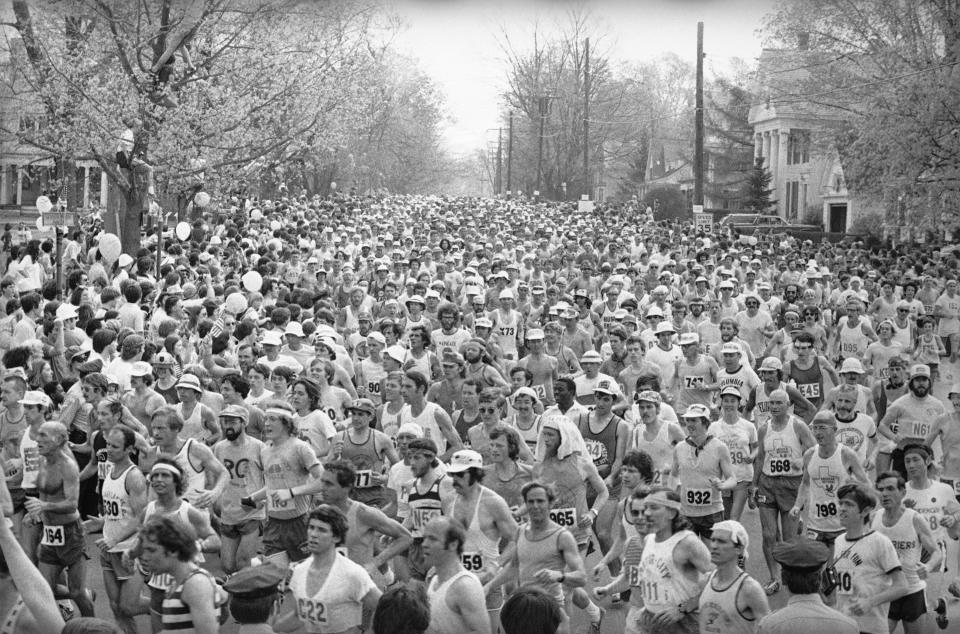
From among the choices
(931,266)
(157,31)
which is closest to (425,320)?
(157,31)

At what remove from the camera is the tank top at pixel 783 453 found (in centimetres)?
989

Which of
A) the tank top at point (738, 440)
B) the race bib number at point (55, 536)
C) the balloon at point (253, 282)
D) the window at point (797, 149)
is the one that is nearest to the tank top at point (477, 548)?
the race bib number at point (55, 536)

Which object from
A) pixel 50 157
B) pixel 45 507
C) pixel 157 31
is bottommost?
pixel 45 507

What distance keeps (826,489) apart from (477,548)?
2.92 m

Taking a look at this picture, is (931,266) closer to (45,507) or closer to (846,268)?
(846,268)

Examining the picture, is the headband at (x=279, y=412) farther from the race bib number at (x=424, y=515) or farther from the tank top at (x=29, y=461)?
the tank top at (x=29, y=461)

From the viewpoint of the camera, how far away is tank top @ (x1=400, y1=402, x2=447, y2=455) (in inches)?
381

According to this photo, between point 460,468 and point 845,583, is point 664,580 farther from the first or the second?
point 460,468

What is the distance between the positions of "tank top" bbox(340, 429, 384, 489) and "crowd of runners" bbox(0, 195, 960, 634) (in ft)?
0.07

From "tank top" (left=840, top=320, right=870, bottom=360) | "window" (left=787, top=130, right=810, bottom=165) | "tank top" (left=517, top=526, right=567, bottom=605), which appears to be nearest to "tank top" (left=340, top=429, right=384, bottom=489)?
"tank top" (left=517, top=526, right=567, bottom=605)

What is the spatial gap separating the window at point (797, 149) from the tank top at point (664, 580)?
59.0m

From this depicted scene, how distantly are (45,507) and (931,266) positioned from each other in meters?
21.0

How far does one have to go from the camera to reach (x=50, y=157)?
24.2 metres

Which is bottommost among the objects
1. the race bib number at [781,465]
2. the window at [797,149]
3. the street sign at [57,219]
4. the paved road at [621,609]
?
the paved road at [621,609]
